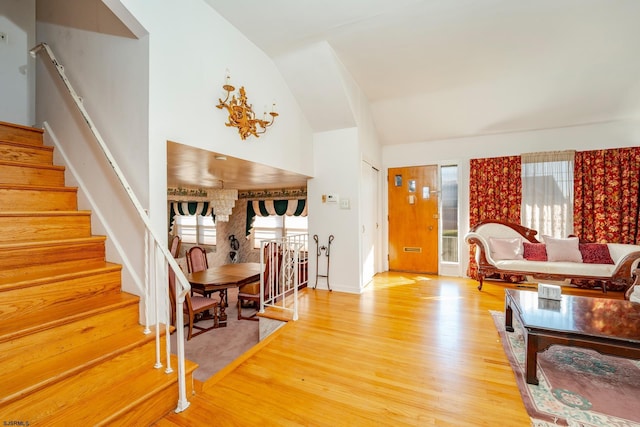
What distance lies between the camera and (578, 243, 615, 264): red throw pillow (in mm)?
3953

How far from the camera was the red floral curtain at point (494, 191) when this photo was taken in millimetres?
4648

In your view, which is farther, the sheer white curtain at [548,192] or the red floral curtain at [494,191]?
the red floral curtain at [494,191]

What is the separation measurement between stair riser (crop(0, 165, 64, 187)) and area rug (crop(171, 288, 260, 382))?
1.88 meters

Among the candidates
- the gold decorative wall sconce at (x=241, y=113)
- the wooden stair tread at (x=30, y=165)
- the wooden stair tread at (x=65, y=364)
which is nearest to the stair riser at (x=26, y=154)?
the wooden stair tread at (x=30, y=165)

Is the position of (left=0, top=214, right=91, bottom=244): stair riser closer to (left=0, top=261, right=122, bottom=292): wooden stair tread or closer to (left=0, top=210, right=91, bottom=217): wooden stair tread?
(left=0, top=210, right=91, bottom=217): wooden stair tread

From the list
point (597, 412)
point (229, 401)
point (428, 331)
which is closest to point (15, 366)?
point (229, 401)

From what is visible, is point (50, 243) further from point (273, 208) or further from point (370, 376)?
point (273, 208)

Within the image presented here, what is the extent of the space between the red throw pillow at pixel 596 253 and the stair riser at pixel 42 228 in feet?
20.3

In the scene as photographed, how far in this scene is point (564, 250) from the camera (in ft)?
13.4

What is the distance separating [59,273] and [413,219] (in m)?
5.05

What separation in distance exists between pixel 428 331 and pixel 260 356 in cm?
167

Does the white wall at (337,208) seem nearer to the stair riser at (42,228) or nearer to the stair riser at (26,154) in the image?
the stair riser at (42,228)

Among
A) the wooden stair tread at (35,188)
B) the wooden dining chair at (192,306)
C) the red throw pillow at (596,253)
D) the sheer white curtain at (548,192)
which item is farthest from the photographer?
the sheer white curtain at (548,192)

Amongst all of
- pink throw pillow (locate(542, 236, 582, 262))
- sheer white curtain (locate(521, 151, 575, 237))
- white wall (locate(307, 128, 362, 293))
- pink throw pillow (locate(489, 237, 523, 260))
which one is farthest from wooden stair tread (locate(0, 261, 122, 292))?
sheer white curtain (locate(521, 151, 575, 237))
